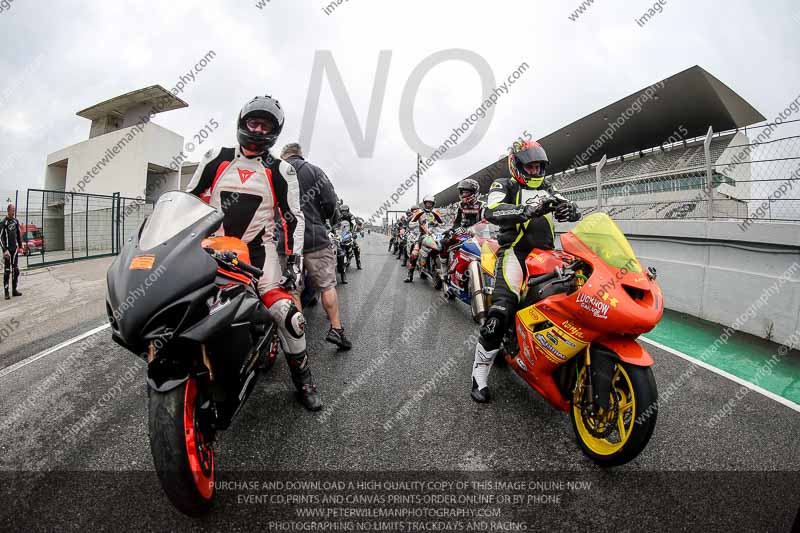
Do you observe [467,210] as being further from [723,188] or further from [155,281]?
[155,281]

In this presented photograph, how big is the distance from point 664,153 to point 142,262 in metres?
23.8

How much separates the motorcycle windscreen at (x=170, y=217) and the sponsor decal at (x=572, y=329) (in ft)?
6.43

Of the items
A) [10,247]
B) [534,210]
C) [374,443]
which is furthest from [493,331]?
[10,247]

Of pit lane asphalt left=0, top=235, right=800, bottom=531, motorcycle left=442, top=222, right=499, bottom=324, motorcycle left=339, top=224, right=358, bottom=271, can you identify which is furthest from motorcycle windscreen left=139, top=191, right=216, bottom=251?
motorcycle left=339, top=224, right=358, bottom=271

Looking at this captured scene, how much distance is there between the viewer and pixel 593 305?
1.86 m

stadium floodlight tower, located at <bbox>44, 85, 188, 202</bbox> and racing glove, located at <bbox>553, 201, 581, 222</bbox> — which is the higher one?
stadium floodlight tower, located at <bbox>44, 85, 188, 202</bbox>

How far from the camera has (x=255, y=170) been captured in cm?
251

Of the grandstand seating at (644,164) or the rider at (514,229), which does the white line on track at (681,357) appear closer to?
the rider at (514,229)

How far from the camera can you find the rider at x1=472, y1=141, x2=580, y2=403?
8.42 ft

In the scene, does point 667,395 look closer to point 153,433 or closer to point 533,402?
point 533,402

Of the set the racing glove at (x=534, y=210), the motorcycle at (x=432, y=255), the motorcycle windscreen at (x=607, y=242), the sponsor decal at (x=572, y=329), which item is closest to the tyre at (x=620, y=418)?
the sponsor decal at (x=572, y=329)

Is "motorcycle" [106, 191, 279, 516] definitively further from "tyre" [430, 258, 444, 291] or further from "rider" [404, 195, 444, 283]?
"rider" [404, 195, 444, 283]

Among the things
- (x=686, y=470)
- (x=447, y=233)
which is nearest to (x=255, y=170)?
(x=686, y=470)

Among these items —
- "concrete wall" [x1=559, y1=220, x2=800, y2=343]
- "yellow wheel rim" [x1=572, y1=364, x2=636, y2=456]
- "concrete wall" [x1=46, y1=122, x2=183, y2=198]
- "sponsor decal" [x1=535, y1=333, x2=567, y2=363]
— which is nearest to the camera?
"yellow wheel rim" [x1=572, y1=364, x2=636, y2=456]
